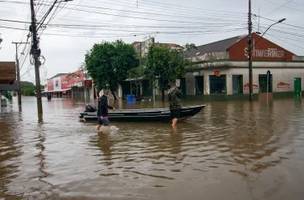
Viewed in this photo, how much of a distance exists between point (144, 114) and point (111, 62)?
A: 103ft

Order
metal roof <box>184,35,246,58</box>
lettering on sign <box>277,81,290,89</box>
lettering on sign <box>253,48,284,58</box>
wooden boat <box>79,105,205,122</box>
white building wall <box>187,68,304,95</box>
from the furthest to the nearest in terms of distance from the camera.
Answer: lettering on sign <box>277,81,290,89</box> → lettering on sign <box>253,48,284,58</box> → metal roof <box>184,35,246,58</box> → white building wall <box>187,68,304,95</box> → wooden boat <box>79,105,205,122</box>

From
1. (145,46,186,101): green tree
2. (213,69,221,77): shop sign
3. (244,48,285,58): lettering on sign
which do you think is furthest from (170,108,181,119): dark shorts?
(244,48,285,58): lettering on sign

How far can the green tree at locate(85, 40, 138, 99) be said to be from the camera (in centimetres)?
5116

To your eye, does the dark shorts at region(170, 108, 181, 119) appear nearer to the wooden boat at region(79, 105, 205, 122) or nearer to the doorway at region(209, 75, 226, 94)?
the wooden boat at region(79, 105, 205, 122)

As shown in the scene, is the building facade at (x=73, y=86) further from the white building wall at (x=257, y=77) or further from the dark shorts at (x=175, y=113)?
the dark shorts at (x=175, y=113)

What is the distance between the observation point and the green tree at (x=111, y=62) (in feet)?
168

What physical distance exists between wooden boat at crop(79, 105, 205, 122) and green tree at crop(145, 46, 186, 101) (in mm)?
21095

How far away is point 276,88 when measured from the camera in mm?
47312

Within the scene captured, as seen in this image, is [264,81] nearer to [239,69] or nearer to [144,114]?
[239,69]

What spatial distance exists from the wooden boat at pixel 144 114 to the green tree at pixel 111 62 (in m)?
28.9

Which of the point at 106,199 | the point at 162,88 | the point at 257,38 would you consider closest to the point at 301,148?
the point at 106,199

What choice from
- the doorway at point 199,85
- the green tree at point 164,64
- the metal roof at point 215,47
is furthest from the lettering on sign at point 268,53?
the green tree at point 164,64

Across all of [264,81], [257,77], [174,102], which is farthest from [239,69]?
[174,102]

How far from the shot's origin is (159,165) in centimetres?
946
